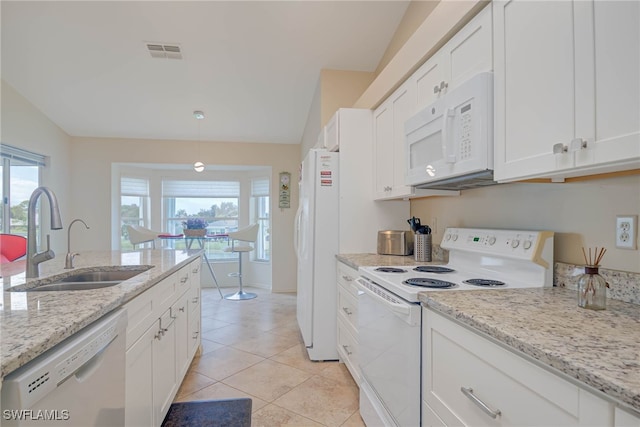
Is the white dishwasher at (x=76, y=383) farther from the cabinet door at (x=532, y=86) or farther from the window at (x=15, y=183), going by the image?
the window at (x=15, y=183)

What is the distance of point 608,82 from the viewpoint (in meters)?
0.92

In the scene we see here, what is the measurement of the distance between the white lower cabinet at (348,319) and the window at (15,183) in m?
3.90

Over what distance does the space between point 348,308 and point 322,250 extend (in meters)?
0.57

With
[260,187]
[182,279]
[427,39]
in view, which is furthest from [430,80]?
[260,187]

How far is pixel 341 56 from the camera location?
345 cm

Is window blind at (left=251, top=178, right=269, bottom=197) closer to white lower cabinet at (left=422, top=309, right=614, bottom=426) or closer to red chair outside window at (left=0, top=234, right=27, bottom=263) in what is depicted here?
red chair outside window at (left=0, top=234, right=27, bottom=263)

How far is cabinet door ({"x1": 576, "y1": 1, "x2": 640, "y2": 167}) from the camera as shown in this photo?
0.87 meters

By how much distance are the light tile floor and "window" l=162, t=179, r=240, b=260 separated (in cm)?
228

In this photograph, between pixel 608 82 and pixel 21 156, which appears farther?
pixel 21 156

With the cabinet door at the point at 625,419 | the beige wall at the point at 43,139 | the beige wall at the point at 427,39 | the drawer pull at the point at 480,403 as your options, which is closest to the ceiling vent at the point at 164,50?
the beige wall at the point at 43,139

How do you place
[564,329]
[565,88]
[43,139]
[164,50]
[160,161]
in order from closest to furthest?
[564,329] < [565,88] < [164,50] < [43,139] < [160,161]

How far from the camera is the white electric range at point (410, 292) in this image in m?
1.33

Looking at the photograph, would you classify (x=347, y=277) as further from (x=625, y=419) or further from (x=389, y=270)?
(x=625, y=419)

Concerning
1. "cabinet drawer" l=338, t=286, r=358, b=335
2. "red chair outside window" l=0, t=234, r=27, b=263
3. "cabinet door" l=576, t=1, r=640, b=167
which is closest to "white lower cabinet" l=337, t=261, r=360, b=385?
"cabinet drawer" l=338, t=286, r=358, b=335
